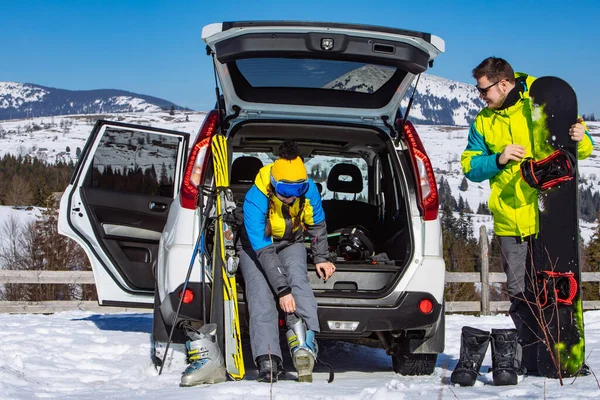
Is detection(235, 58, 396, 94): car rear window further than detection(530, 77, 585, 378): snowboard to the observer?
Yes

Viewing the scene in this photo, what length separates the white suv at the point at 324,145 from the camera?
3945 mm

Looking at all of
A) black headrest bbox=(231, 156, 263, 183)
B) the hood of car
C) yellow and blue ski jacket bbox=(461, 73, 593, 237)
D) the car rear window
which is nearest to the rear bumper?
yellow and blue ski jacket bbox=(461, 73, 593, 237)

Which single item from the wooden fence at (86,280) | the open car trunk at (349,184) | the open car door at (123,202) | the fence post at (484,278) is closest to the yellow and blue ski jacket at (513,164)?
the open car trunk at (349,184)

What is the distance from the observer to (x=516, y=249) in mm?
4234

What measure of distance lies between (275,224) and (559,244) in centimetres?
169

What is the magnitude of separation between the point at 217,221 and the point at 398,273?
45.3 inches

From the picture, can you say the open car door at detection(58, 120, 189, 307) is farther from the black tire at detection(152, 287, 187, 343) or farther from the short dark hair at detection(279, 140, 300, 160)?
the short dark hair at detection(279, 140, 300, 160)

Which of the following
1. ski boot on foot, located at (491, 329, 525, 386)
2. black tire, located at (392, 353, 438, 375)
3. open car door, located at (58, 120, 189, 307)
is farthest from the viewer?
open car door, located at (58, 120, 189, 307)

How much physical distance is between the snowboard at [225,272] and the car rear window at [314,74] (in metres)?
0.46

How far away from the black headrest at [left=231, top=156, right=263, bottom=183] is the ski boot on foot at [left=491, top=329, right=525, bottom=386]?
97.1 inches

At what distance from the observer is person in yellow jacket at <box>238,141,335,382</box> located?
167 inches

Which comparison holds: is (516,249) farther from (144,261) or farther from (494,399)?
(144,261)

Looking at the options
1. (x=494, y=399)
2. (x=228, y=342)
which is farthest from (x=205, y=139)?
(x=494, y=399)

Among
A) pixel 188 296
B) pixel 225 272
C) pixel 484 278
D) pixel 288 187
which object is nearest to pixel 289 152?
pixel 288 187
